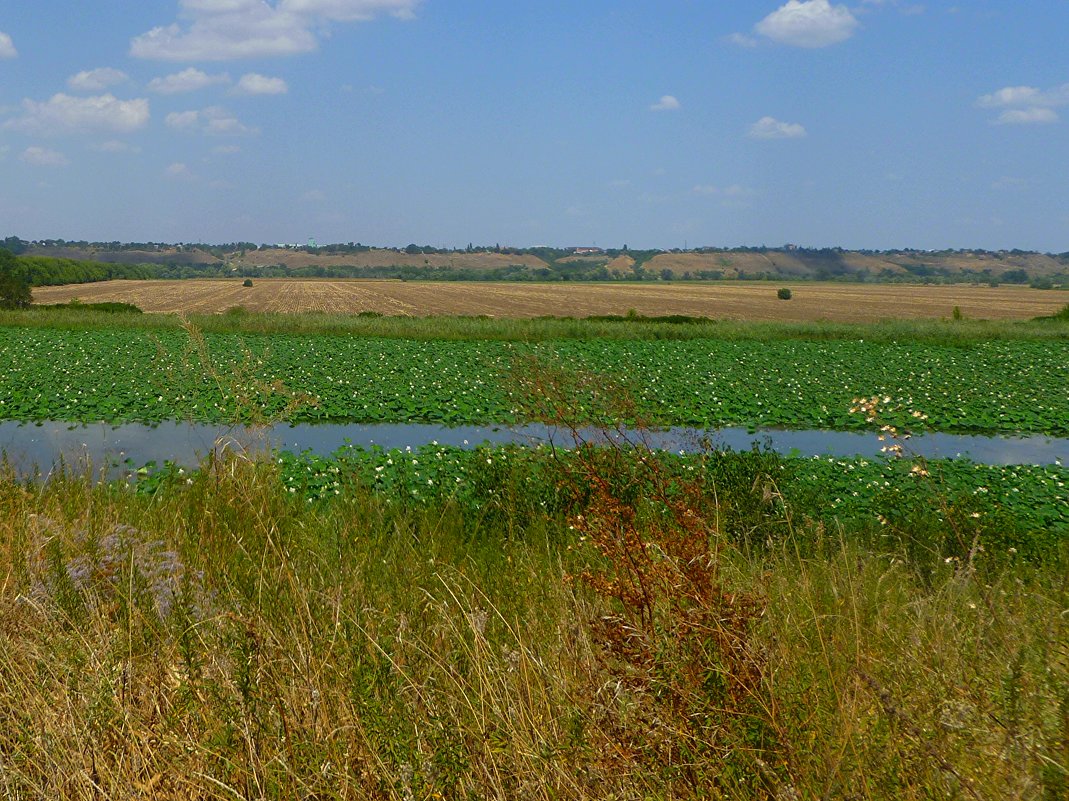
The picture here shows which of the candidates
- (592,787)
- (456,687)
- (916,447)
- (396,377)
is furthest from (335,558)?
(396,377)

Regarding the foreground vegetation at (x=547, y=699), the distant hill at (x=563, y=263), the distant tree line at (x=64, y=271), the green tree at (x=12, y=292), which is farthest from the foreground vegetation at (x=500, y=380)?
the distant hill at (x=563, y=263)

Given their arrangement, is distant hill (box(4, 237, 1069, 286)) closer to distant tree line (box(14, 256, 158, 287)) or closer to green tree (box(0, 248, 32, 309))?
distant tree line (box(14, 256, 158, 287))

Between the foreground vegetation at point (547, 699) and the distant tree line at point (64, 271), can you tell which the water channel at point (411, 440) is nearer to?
the foreground vegetation at point (547, 699)

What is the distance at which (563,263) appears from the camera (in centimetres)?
16425

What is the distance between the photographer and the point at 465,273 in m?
137

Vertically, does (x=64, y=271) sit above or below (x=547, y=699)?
above

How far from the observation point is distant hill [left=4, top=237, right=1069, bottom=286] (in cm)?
13700

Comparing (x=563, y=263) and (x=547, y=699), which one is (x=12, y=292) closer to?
(x=547, y=699)

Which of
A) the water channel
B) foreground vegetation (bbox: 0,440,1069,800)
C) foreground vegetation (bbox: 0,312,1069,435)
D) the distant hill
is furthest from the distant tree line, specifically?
foreground vegetation (bbox: 0,440,1069,800)

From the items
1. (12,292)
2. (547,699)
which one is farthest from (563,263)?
(547,699)

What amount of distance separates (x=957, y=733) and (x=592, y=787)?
906 millimetres

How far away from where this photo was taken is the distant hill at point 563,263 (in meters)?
137

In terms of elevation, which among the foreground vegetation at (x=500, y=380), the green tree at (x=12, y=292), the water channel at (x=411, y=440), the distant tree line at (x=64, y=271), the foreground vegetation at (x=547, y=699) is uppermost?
the distant tree line at (x=64, y=271)

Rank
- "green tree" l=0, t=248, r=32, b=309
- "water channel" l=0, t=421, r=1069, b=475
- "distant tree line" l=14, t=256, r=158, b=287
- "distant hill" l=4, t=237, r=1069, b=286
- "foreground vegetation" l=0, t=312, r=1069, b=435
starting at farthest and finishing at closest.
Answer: "distant hill" l=4, t=237, r=1069, b=286, "distant tree line" l=14, t=256, r=158, b=287, "green tree" l=0, t=248, r=32, b=309, "foreground vegetation" l=0, t=312, r=1069, b=435, "water channel" l=0, t=421, r=1069, b=475
